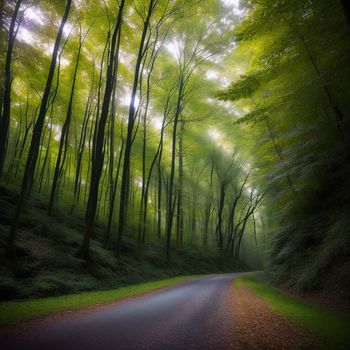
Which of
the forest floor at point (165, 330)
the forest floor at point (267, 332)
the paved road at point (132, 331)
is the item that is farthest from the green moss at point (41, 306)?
the forest floor at point (267, 332)

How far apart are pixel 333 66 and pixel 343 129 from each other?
2.59 metres

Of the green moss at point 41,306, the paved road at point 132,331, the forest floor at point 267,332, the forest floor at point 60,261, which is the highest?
the forest floor at point 60,261

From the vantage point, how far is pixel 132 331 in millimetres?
4262

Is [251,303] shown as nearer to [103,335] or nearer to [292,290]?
[292,290]

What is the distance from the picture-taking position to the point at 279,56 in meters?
8.30

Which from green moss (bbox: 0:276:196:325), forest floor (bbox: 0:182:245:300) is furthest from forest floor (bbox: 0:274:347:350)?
forest floor (bbox: 0:182:245:300)

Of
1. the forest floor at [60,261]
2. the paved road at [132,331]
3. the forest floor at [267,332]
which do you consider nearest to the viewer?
the paved road at [132,331]

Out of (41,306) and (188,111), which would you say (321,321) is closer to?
(41,306)

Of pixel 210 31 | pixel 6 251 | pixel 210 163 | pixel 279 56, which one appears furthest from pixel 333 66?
pixel 210 163

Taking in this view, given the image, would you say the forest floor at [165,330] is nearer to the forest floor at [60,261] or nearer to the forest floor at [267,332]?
the forest floor at [267,332]

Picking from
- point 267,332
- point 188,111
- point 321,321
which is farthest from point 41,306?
point 188,111

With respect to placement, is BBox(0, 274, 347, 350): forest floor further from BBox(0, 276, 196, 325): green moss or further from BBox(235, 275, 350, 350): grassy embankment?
BBox(0, 276, 196, 325): green moss

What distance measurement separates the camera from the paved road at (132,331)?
12.0 ft

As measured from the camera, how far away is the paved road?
3.65 metres
